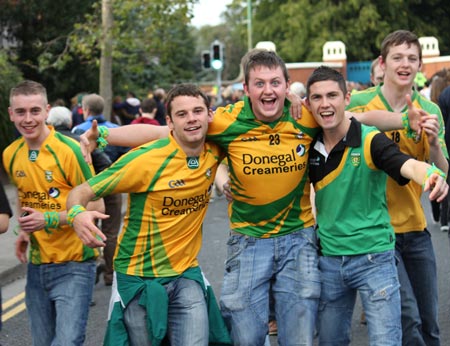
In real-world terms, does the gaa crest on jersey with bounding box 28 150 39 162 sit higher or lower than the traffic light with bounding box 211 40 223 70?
lower

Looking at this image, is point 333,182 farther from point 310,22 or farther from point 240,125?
point 310,22

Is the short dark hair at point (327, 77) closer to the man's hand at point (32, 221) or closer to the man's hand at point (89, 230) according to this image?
the man's hand at point (89, 230)

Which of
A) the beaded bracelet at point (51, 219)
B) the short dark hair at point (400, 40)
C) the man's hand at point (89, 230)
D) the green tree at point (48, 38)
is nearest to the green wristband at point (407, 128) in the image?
the short dark hair at point (400, 40)

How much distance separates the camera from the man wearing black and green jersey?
535cm

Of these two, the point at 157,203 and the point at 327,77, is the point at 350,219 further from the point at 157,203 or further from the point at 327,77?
the point at 157,203

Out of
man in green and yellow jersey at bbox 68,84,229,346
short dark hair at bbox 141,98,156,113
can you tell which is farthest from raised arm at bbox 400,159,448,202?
short dark hair at bbox 141,98,156,113

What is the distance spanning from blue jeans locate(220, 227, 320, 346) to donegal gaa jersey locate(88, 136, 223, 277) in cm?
35

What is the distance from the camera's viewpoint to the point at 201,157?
550 centimetres

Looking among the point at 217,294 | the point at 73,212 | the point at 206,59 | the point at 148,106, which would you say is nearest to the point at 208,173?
the point at 73,212

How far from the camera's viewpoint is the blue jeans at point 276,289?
5.43 m

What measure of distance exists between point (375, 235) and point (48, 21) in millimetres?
22799

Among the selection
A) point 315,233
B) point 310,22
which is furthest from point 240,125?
point 310,22

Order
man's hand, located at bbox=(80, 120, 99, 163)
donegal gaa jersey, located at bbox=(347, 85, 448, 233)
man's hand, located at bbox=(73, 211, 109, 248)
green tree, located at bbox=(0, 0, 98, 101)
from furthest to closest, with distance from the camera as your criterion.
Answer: green tree, located at bbox=(0, 0, 98, 101) < donegal gaa jersey, located at bbox=(347, 85, 448, 233) < man's hand, located at bbox=(80, 120, 99, 163) < man's hand, located at bbox=(73, 211, 109, 248)

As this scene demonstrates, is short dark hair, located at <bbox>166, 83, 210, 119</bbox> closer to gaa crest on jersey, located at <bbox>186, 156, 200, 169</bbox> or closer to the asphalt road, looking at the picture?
gaa crest on jersey, located at <bbox>186, 156, 200, 169</bbox>
